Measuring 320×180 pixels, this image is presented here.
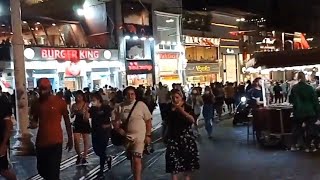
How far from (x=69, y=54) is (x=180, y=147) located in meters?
28.2

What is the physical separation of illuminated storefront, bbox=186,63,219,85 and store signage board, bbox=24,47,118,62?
12172mm

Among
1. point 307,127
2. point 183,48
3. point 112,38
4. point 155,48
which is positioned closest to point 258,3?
point 307,127

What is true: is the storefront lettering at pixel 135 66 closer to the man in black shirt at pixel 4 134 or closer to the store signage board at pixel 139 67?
the store signage board at pixel 139 67

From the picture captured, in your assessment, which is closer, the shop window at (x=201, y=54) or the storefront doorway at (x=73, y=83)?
the storefront doorway at (x=73, y=83)

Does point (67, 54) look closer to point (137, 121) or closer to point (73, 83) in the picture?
point (73, 83)

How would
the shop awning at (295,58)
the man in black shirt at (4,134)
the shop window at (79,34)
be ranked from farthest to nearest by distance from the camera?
the shop window at (79,34)
the shop awning at (295,58)
the man in black shirt at (4,134)

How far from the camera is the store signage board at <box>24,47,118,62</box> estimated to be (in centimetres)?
3251

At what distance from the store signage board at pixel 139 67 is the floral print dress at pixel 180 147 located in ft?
111

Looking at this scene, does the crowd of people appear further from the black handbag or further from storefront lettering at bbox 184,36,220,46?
storefront lettering at bbox 184,36,220,46

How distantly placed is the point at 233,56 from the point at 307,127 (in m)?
49.1

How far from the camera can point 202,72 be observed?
173 ft

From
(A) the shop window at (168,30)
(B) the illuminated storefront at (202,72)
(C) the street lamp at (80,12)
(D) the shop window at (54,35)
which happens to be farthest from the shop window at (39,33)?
(B) the illuminated storefront at (202,72)

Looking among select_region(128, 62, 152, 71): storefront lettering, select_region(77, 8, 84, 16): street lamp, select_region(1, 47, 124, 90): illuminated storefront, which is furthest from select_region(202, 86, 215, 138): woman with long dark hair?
select_region(128, 62, 152, 71): storefront lettering

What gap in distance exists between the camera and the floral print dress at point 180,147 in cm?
780
